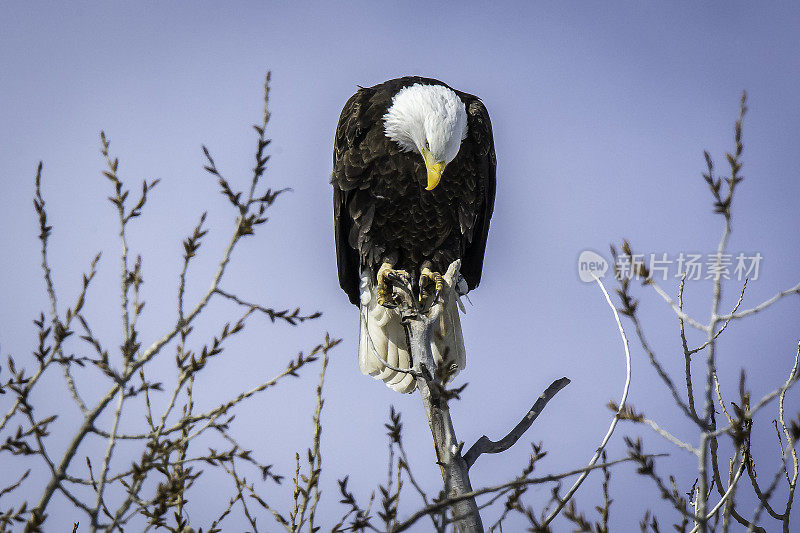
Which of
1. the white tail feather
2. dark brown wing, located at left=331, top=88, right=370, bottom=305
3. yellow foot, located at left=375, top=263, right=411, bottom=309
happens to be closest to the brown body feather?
dark brown wing, located at left=331, top=88, right=370, bottom=305

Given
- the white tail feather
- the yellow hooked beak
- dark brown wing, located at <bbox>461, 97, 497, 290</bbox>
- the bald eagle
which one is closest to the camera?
the yellow hooked beak

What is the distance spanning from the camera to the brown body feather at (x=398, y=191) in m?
4.00

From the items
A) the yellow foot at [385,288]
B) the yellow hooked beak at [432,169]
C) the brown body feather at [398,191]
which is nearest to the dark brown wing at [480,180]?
the brown body feather at [398,191]

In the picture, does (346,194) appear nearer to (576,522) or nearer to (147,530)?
(147,530)

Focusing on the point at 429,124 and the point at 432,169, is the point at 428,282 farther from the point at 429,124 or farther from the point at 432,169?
the point at 429,124

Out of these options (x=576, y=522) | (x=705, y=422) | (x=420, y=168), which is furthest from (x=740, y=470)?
(x=420, y=168)

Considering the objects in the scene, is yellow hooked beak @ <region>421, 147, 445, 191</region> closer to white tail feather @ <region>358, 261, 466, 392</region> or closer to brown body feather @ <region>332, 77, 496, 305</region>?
brown body feather @ <region>332, 77, 496, 305</region>

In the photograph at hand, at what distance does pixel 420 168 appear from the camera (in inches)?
157

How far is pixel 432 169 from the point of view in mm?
3762

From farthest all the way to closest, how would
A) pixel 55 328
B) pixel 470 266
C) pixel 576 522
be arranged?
pixel 470 266, pixel 55 328, pixel 576 522

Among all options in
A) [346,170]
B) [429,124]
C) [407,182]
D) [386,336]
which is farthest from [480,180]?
[386,336]

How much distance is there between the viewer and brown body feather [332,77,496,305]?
4.00m

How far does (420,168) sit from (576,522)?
2754mm

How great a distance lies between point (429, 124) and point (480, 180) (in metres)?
0.58
